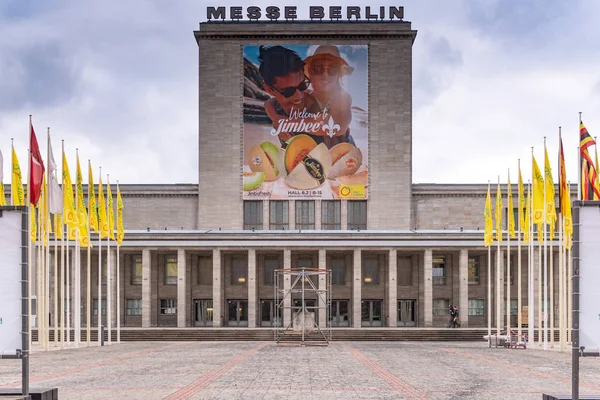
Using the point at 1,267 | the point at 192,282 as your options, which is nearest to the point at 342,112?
the point at 192,282

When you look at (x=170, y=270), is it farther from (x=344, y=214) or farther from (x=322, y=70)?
(x=322, y=70)

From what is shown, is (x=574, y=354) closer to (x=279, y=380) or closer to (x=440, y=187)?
(x=279, y=380)

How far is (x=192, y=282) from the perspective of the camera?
243ft

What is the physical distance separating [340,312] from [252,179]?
619 inches

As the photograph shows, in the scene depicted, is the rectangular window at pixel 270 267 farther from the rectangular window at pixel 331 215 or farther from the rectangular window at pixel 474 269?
the rectangular window at pixel 474 269

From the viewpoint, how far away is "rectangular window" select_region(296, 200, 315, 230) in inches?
3108

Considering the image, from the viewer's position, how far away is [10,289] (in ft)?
52.7

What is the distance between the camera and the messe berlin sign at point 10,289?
16.0 meters

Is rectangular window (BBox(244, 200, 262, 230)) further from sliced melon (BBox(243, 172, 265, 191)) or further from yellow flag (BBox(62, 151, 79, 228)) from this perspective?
yellow flag (BBox(62, 151, 79, 228))

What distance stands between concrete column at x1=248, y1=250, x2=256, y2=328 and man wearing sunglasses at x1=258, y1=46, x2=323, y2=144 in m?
13.9

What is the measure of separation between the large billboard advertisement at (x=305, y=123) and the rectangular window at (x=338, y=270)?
7.01 m

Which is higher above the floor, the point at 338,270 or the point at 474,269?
the point at 474,269

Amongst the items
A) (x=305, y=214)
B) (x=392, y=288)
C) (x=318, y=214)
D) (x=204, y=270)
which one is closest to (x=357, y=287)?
(x=392, y=288)

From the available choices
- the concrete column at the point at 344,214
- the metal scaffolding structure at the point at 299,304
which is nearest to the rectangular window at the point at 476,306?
the metal scaffolding structure at the point at 299,304
